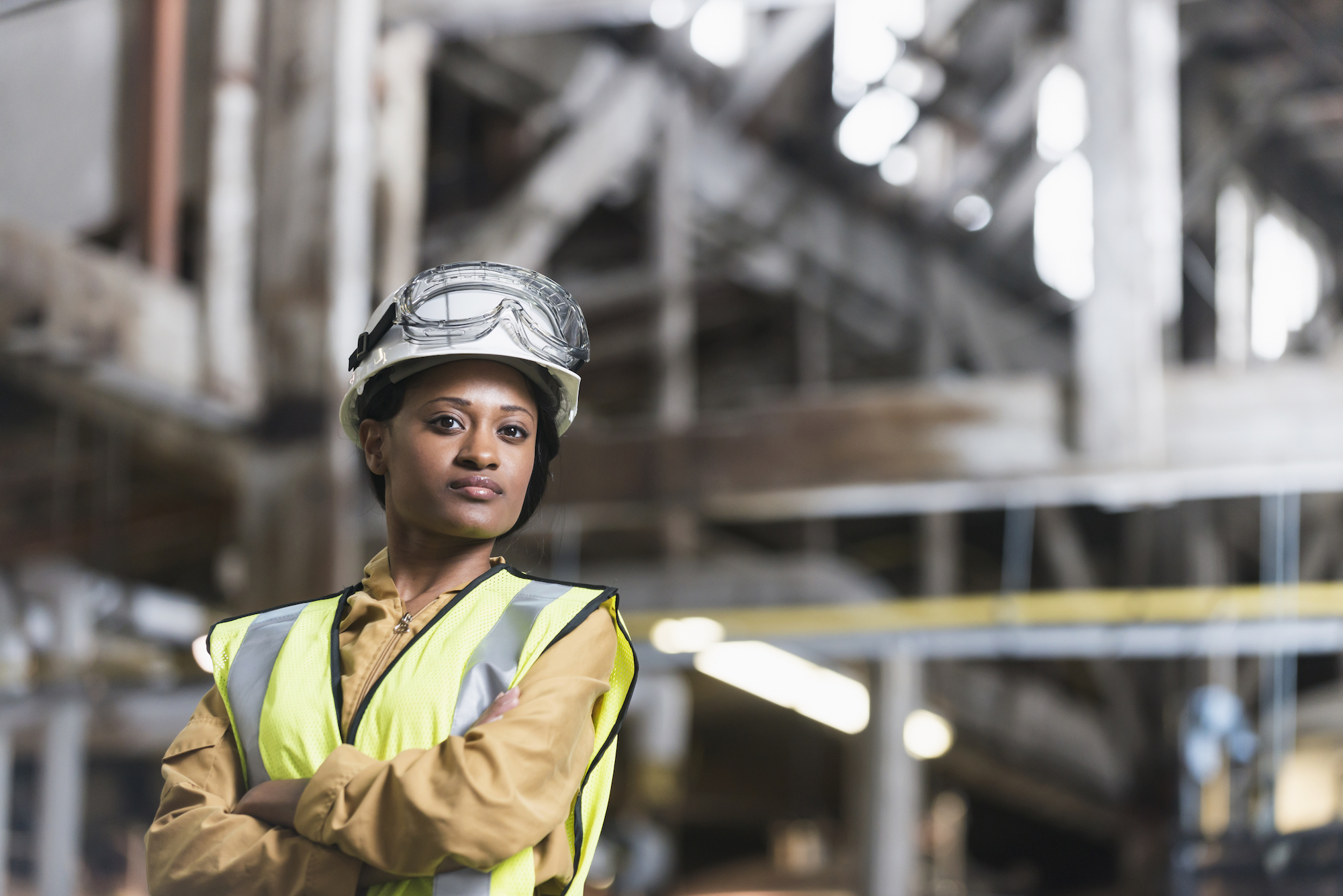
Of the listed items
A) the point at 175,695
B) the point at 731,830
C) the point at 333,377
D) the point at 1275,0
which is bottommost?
the point at 731,830

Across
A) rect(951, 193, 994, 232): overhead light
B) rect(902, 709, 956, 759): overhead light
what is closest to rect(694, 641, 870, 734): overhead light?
rect(902, 709, 956, 759): overhead light

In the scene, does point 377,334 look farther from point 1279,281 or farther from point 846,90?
point 1279,281

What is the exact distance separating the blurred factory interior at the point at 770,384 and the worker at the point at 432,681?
0.84 ft

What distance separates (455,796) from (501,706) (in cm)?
12

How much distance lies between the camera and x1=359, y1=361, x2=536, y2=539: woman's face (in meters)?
1.73

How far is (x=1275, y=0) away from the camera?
7512 mm

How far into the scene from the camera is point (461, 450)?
1.73 metres

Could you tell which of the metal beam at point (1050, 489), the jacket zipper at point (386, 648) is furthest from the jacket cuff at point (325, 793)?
the metal beam at point (1050, 489)

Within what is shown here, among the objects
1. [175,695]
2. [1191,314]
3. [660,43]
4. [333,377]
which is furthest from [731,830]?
[333,377]

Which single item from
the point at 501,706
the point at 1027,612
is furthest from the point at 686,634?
the point at 501,706

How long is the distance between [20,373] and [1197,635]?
4.74 metres

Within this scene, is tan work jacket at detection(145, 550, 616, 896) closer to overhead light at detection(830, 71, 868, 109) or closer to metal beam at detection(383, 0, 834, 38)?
metal beam at detection(383, 0, 834, 38)

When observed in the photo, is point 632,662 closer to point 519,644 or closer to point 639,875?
point 519,644

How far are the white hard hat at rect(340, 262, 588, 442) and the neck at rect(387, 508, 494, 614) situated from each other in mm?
171
